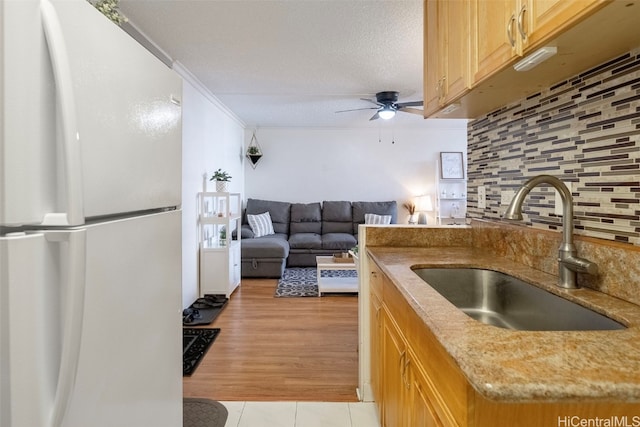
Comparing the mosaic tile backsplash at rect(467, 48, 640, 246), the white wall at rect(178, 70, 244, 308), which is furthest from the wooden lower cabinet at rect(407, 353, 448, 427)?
the white wall at rect(178, 70, 244, 308)

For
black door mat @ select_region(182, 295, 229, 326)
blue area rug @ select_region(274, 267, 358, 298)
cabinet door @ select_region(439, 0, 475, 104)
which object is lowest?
black door mat @ select_region(182, 295, 229, 326)

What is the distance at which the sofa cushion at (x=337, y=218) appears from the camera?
251 inches

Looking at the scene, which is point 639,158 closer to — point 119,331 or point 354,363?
point 119,331

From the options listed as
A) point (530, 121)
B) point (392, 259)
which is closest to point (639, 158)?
point (530, 121)

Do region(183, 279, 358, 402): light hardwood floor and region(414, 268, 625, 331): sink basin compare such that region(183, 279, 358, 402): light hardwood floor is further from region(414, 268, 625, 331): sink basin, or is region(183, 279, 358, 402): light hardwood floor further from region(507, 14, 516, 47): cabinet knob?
region(507, 14, 516, 47): cabinet knob

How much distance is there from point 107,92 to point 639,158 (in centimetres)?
143

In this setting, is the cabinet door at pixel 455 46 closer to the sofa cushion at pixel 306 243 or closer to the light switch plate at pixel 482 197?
the light switch plate at pixel 482 197

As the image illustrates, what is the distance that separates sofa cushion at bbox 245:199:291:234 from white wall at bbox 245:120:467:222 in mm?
394

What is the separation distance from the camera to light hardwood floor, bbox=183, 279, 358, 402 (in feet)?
7.34

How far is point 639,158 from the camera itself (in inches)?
41.5

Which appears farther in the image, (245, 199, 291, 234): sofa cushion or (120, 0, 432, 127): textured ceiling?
(245, 199, 291, 234): sofa cushion

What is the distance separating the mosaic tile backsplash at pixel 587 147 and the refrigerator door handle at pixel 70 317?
1425 millimetres

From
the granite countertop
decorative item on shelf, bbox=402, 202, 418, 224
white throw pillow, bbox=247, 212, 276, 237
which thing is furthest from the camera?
decorative item on shelf, bbox=402, 202, 418, 224

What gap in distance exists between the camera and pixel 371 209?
6.41m
